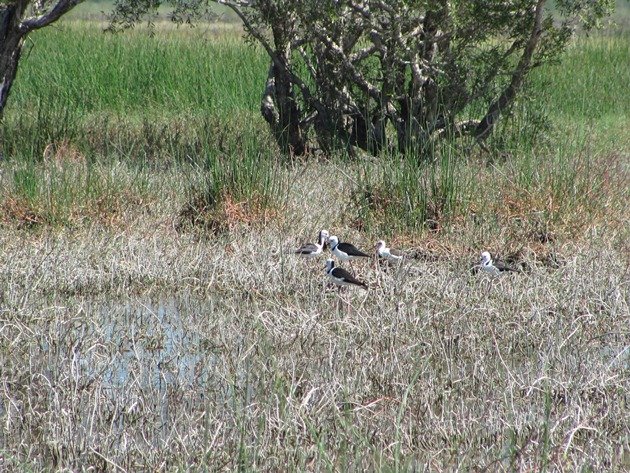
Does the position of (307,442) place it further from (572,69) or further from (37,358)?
(572,69)

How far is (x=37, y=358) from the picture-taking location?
4672mm

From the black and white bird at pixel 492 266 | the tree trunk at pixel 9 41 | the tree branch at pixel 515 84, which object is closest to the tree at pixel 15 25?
the tree trunk at pixel 9 41

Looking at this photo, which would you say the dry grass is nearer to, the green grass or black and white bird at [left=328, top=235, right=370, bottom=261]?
black and white bird at [left=328, top=235, right=370, bottom=261]

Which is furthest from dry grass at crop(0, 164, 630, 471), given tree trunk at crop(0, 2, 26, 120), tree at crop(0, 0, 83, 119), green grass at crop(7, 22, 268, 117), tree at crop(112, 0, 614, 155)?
green grass at crop(7, 22, 268, 117)

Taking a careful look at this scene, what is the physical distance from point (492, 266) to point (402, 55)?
133 inches

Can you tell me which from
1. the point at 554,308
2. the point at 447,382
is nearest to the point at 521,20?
the point at 554,308

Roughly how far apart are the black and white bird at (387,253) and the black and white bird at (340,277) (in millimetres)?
545

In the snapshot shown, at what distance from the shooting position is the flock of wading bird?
5879 mm

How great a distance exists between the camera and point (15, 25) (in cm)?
981

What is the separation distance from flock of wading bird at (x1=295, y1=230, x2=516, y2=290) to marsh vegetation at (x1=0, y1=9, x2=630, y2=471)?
0.33 feet

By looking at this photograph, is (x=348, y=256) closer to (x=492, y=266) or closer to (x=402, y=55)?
(x=492, y=266)

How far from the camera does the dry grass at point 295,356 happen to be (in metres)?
3.80

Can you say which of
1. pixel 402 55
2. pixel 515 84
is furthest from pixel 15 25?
pixel 515 84

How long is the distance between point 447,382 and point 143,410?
134cm
